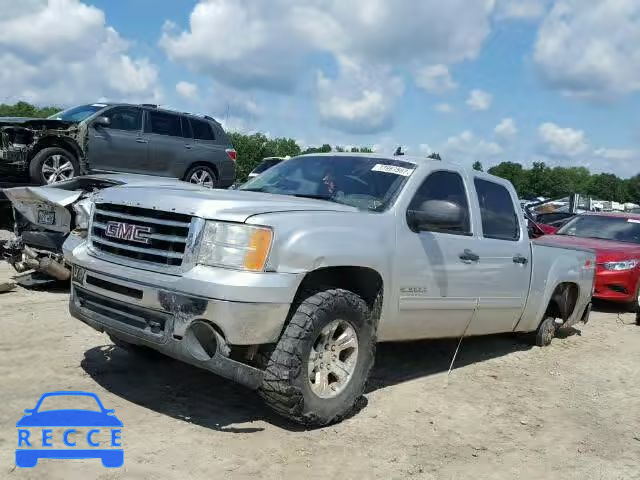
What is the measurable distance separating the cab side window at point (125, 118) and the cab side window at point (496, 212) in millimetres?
7461

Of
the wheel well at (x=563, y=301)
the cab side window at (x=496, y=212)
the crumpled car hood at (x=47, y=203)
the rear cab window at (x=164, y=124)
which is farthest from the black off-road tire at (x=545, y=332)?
the rear cab window at (x=164, y=124)

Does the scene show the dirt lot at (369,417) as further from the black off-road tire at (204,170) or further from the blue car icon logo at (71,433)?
the black off-road tire at (204,170)

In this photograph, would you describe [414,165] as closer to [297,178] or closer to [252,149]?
[297,178]

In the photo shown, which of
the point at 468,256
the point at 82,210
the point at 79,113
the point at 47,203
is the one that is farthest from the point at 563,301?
the point at 79,113

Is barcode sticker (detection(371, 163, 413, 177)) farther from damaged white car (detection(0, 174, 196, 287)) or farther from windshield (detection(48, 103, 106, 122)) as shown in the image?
windshield (detection(48, 103, 106, 122))

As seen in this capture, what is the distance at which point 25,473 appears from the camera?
326 cm

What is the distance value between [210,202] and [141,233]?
542 mm

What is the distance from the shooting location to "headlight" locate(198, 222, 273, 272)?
374 cm

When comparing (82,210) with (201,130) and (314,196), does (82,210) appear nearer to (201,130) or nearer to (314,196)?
(314,196)

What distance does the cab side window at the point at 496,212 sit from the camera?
5672 millimetres

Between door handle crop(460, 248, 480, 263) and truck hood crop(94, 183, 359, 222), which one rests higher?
truck hood crop(94, 183, 359, 222)

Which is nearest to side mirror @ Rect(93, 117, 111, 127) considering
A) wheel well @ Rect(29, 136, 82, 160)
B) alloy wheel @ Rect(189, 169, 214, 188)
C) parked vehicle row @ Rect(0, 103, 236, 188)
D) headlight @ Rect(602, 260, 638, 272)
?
parked vehicle row @ Rect(0, 103, 236, 188)

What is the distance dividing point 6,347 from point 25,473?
232cm

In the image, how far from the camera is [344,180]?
5.00 meters
